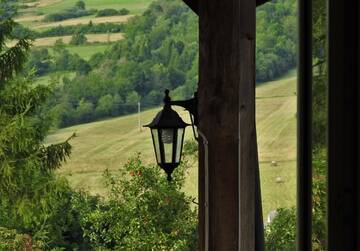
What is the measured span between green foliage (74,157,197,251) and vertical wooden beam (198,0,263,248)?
393 centimetres

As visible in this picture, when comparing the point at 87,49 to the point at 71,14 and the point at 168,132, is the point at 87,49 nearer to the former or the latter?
the point at 71,14

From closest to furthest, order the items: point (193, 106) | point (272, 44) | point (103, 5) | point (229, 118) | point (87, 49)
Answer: point (229, 118), point (193, 106), point (272, 44), point (87, 49), point (103, 5)

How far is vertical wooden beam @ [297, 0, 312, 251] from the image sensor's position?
18.3 inches

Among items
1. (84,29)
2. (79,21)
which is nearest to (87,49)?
(84,29)

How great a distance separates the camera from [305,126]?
0.48 meters

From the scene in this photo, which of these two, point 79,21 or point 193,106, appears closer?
point 193,106

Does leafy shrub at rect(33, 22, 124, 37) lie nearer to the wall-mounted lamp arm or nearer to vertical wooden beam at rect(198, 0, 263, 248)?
the wall-mounted lamp arm

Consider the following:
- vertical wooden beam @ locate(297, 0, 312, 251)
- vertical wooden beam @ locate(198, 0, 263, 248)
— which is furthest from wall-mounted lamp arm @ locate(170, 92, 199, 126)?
vertical wooden beam @ locate(297, 0, 312, 251)

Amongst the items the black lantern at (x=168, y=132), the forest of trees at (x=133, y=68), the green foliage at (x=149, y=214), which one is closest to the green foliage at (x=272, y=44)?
the green foliage at (x=149, y=214)

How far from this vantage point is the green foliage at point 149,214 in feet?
17.2

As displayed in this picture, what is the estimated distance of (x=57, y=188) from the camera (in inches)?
258
